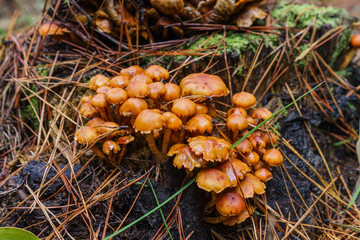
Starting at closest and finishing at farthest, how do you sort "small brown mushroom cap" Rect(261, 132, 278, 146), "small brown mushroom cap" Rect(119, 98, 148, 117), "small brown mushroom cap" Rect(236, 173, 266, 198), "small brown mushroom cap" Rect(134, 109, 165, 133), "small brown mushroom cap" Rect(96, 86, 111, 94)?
1. "small brown mushroom cap" Rect(134, 109, 165, 133)
2. "small brown mushroom cap" Rect(119, 98, 148, 117)
3. "small brown mushroom cap" Rect(236, 173, 266, 198)
4. "small brown mushroom cap" Rect(96, 86, 111, 94)
5. "small brown mushroom cap" Rect(261, 132, 278, 146)

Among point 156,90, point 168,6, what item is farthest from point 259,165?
point 168,6

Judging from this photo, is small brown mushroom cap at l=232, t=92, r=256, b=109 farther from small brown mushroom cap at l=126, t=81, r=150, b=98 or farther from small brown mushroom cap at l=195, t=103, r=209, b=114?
small brown mushroom cap at l=126, t=81, r=150, b=98

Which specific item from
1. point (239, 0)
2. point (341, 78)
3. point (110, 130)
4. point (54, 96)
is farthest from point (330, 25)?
point (54, 96)

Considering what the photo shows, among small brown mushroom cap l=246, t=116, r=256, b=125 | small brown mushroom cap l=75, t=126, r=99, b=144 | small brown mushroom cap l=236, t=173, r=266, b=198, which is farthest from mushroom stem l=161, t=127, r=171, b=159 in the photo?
small brown mushroom cap l=246, t=116, r=256, b=125

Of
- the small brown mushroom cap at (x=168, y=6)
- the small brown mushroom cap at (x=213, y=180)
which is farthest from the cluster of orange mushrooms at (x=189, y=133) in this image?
the small brown mushroom cap at (x=168, y=6)

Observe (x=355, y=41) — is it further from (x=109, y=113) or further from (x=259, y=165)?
(x=109, y=113)

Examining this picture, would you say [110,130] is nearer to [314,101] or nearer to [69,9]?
[69,9]
